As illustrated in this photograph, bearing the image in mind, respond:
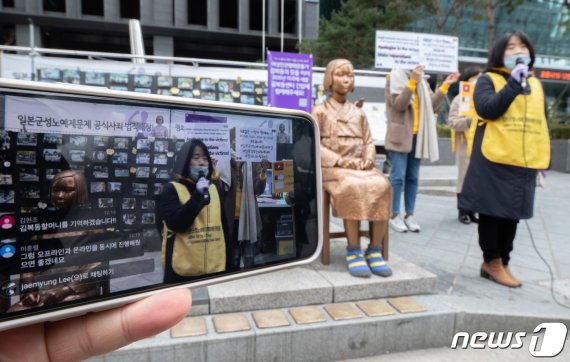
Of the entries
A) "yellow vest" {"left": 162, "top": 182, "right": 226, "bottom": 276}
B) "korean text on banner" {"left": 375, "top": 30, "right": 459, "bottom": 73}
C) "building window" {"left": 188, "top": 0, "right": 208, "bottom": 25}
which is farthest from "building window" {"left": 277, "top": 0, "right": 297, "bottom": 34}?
"yellow vest" {"left": 162, "top": 182, "right": 226, "bottom": 276}

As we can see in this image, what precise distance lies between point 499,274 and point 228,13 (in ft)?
81.5

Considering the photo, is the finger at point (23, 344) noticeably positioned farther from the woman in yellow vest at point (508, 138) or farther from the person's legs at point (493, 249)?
the person's legs at point (493, 249)

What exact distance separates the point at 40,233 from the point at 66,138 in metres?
0.16

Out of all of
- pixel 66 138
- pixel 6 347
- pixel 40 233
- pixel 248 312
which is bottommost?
pixel 248 312

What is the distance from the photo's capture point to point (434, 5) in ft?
46.1

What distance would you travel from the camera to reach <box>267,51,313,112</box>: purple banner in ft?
15.7

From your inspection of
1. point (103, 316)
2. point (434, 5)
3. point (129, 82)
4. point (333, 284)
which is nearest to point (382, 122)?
point (129, 82)

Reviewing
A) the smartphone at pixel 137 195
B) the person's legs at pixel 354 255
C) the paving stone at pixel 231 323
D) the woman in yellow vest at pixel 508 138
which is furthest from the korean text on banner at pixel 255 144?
the woman in yellow vest at pixel 508 138

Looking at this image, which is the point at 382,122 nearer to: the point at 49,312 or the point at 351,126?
the point at 351,126

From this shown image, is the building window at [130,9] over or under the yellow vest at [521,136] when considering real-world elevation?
over

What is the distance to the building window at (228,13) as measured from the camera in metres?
24.2

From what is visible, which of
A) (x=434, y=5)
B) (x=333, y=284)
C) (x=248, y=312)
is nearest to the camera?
(x=248, y=312)

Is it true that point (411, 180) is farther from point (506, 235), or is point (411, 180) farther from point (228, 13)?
point (228, 13)

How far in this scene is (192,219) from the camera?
0.77 metres
